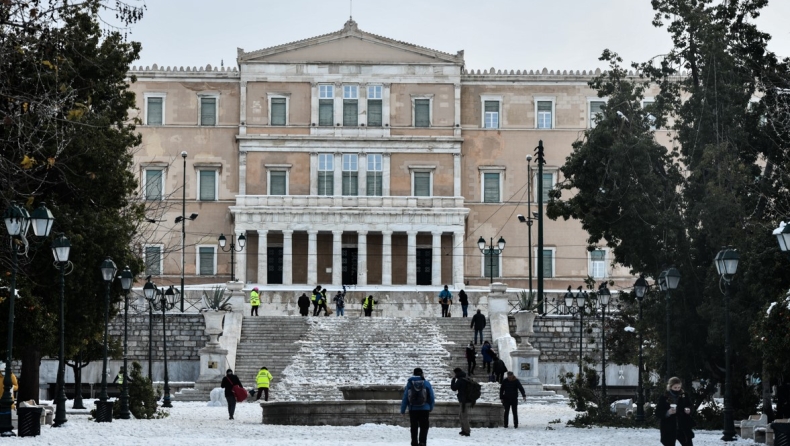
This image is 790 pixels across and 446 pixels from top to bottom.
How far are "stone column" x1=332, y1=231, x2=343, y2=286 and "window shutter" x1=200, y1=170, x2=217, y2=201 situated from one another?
18.2ft

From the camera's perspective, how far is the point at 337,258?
62.7 m

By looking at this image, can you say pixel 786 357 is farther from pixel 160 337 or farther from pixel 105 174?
pixel 160 337

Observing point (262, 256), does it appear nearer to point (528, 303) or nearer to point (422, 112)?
point (422, 112)

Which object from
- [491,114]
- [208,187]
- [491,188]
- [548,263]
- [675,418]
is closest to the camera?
[675,418]

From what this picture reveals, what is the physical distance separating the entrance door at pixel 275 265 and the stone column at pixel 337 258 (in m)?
2.18

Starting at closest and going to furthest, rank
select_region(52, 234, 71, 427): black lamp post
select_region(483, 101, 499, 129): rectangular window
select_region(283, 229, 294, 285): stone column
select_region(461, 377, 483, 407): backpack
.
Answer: select_region(52, 234, 71, 427): black lamp post < select_region(461, 377, 483, 407): backpack < select_region(283, 229, 294, 285): stone column < select_region(483, 101, 499, 129): rectangular window

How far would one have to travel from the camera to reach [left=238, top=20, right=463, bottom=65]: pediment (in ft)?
211

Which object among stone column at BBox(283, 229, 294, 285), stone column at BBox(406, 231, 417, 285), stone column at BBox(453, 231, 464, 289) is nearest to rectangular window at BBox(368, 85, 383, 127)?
stone column at BBox(406, 231, 417, 285)

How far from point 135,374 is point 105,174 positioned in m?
4.02

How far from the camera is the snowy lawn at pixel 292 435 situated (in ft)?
72.6

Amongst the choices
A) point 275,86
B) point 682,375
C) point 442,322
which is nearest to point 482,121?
point 275,86

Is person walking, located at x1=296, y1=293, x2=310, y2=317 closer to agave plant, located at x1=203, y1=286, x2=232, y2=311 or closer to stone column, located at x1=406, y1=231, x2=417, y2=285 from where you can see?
agave plant, located at x1=203, y1=286, x2=232, y2=311

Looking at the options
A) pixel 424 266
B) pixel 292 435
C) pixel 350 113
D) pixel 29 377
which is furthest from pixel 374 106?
pixel 292 435

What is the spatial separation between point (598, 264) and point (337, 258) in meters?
10.8
